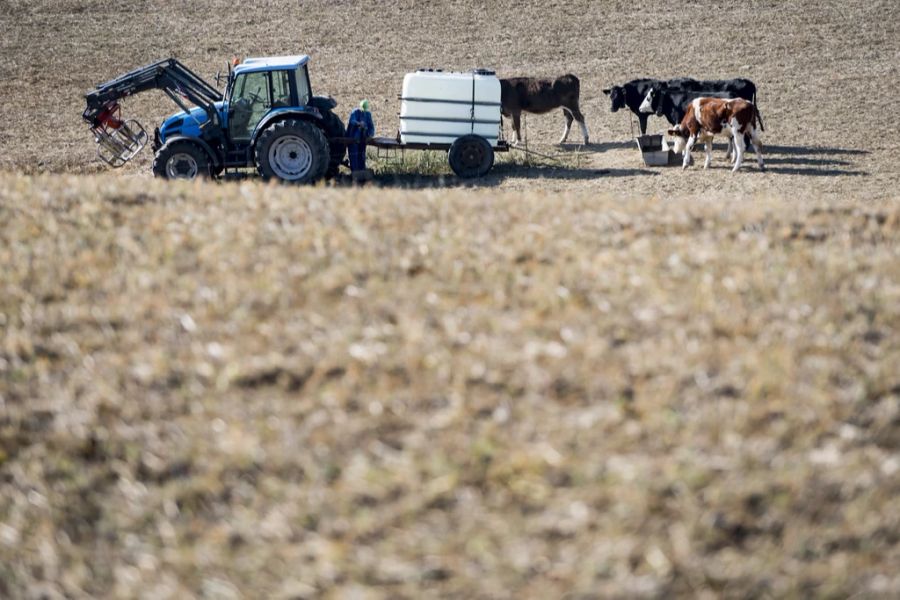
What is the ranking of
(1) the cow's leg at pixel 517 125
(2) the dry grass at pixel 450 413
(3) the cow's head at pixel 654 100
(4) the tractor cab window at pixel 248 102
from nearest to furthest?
(2) the dry grass at pixel 450 413 < (4) the tractor cab window at pixel 248 102 < (3) the cow's head at pixel 654 100 < (1) the cow's leg at pixel 517 125

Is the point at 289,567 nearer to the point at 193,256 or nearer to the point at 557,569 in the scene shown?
the point at 557,569

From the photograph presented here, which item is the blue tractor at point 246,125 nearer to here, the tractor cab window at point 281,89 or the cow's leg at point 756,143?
the tractor cab window at point 281,89

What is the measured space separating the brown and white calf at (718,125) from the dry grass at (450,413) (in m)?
11.0

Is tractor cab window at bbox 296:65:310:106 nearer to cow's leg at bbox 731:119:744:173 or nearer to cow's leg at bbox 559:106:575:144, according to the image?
cow's leg at bbox 559:106:575:144

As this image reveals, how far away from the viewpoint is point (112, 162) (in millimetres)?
17312

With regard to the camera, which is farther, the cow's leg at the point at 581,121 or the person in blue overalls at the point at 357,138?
the cow's leg at the point at 581,121

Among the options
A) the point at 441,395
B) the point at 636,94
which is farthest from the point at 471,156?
the point at 441,395

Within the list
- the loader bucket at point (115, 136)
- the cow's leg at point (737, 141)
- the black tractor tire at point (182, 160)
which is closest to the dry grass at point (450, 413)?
the black tractor tire at point (182, 160)

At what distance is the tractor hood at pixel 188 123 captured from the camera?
52.0 feet

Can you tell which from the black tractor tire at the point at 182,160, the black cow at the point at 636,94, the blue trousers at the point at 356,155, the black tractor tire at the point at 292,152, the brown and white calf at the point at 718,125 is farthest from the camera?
the black cow at the point at 636,94

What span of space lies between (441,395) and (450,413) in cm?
18

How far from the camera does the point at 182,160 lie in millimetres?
15758

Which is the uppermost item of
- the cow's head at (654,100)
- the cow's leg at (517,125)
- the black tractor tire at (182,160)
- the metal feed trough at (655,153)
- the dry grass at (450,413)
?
the cow's head at (654,100)

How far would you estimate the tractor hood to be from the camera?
15.9 meters
